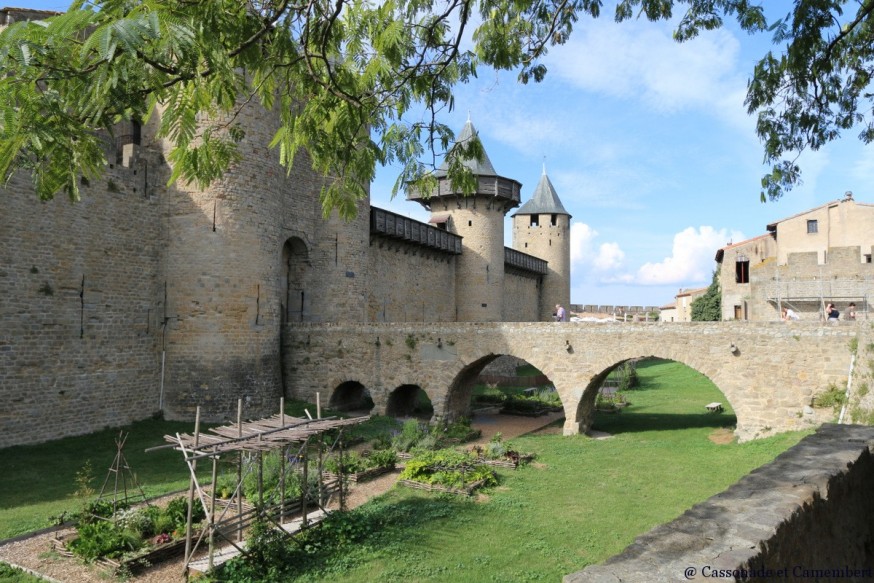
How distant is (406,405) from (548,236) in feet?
67.6

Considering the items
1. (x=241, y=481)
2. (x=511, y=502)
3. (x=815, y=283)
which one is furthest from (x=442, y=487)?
(x=815, y=283)

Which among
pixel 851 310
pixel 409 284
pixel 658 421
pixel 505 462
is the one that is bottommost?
pixel 658 421

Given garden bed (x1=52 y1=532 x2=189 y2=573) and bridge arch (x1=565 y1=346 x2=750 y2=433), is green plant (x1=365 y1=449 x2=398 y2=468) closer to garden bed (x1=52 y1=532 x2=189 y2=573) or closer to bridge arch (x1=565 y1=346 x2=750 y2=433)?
garden bed (x1=52 y1=532 x2=189 y2=573)

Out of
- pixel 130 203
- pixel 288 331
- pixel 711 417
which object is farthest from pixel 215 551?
pixel 711 417

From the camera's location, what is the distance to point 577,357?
52.4 ft

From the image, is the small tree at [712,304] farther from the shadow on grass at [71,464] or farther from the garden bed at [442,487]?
the shadow on grass at [71,464]

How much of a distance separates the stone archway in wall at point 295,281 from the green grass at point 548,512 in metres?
9.18

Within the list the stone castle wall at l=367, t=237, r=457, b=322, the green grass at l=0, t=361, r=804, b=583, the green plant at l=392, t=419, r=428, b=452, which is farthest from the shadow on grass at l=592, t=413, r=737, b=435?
the stone castle wall at l=367, t=237, r=457, b=322

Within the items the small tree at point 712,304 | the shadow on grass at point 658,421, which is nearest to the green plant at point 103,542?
the shadow on grass at point 658,421

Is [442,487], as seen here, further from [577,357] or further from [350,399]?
[350,399]

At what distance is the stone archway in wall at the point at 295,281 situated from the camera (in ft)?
66.7

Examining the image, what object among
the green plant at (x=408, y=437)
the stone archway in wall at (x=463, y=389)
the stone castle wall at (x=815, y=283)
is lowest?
the green plant at (x=408, y=437)

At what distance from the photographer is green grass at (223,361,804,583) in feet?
23.7

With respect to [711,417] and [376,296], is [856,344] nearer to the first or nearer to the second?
[711,417]
